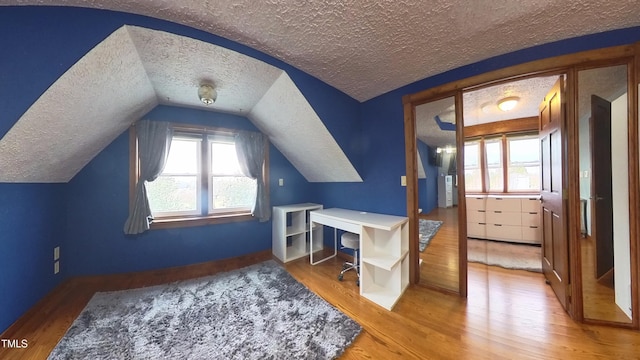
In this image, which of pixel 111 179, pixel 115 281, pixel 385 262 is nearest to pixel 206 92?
pixel 111 179

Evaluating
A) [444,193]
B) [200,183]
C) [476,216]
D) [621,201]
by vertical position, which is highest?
[200,183]

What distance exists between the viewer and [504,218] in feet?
10.9

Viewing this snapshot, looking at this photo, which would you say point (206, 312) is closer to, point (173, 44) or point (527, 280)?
point (173, 44)

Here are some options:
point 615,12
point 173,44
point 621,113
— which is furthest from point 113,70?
point 621,113

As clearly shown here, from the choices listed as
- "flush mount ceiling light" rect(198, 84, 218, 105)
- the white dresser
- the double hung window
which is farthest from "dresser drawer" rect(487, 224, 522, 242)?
"flush mount ceiling light" rect(198, 84, 218, 105)

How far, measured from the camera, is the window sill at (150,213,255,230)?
238 cm

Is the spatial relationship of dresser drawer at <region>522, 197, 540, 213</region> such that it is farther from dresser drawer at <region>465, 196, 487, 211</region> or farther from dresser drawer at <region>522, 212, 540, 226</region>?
dresser drawer at <region>465, 196, 487, 211</region>

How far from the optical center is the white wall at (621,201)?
1.50 m

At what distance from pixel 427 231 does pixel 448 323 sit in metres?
2.46

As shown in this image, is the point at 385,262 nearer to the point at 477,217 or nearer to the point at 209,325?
the point at 209,325

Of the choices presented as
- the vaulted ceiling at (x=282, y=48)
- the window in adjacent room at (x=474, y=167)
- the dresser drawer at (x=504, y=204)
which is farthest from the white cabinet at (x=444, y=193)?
the vaulted ceiling at (x=282, y=48)

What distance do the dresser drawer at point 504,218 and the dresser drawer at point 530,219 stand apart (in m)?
0.05

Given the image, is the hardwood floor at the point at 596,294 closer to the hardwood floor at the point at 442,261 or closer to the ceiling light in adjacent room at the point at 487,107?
the hardwood floor at the point at 442,261

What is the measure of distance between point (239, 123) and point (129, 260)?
7.05 ft
